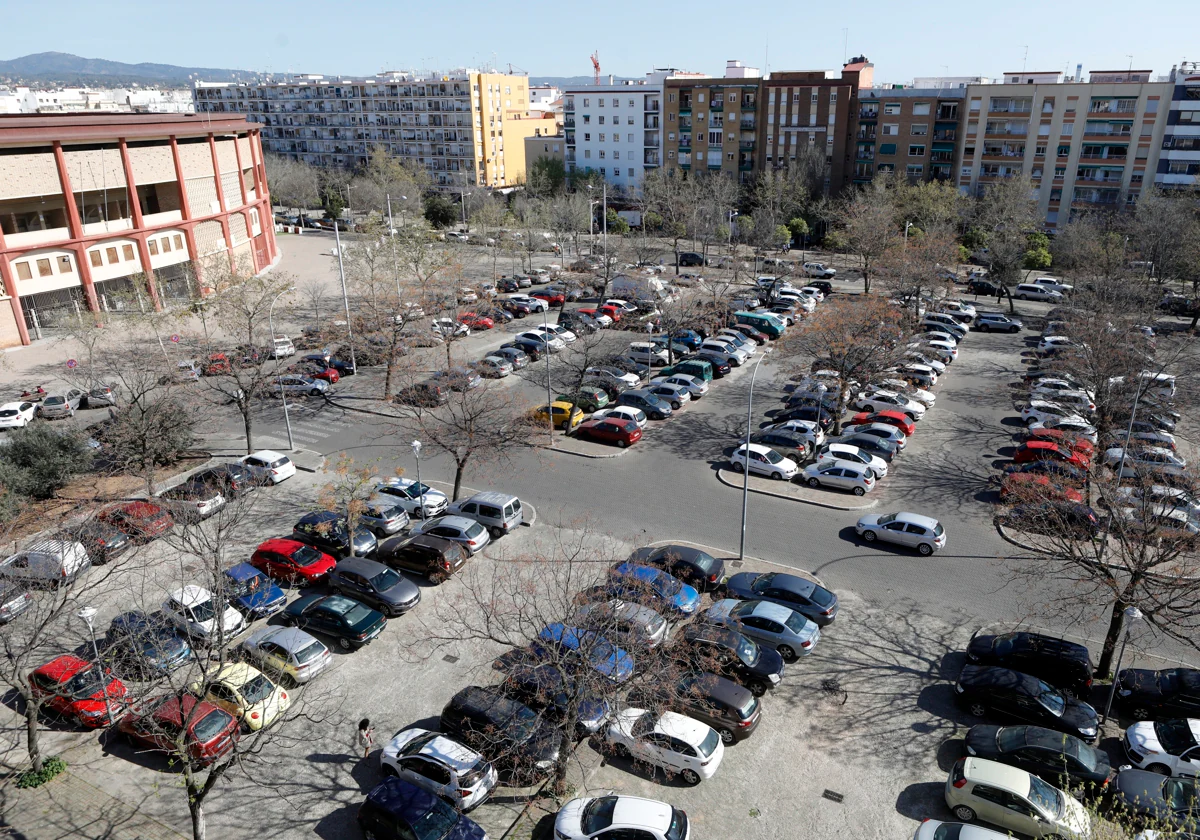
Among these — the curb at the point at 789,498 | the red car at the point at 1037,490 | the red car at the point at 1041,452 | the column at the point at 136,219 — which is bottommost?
the curb at the point at 789,498

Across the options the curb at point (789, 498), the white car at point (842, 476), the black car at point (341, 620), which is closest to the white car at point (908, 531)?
the curb at point (789, 498)

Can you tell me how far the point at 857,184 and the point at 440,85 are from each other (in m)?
64.4

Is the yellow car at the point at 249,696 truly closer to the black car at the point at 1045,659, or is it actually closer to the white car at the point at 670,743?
the white car at the point at 670,743

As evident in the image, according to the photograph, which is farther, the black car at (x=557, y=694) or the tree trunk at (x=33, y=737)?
the tree trunk at (x=33, y=737)

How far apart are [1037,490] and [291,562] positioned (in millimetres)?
22899

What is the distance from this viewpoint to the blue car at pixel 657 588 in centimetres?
1994

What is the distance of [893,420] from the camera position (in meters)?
35.6

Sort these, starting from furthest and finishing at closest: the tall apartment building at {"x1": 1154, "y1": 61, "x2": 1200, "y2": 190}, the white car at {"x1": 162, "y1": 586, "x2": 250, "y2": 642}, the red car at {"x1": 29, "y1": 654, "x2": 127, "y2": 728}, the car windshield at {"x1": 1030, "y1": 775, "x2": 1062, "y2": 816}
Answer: the tall apartment building at {"x1": 1154, "y1": 61, "x2": 1200, "y2": 190}, the white car at {"x1": 162, "y1": 586, "x2": 250, "y2": 642}, the red car at {"x1": 29, "y1": 654, "x2": 127, "y2": 728}, the car windshield at {"x1": 1030, "y1": 775, "x2": 1062, "y2": 816}

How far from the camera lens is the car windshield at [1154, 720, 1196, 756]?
661 inches

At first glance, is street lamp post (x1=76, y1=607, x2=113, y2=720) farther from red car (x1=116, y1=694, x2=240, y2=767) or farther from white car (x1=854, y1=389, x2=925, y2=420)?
white car (x1=854, y1=389, x2=925, y2=420)

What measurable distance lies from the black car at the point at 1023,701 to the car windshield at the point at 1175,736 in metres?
1.25

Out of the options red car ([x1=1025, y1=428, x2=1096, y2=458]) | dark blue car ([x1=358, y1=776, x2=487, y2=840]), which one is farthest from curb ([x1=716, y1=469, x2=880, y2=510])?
dark blue car ([x1=358, y1=776, x2=487, y2=840])

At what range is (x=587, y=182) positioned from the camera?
94.2 metres

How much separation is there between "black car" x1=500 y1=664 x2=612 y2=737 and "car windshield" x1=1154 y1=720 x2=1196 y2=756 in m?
12.4
